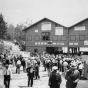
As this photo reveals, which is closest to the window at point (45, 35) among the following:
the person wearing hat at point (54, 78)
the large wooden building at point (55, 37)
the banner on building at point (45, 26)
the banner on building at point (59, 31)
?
the large wooden building at point (55, 37)

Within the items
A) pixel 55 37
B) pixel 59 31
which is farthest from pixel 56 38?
pixel 59 31

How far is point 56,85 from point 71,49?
3315cm

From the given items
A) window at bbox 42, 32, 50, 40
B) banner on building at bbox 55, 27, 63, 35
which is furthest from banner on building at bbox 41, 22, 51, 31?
banner on building at bbox 55, 27, 63, 35

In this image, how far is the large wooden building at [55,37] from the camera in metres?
39.0

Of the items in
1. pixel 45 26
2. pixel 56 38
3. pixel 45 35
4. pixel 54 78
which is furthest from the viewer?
pixel 45 26

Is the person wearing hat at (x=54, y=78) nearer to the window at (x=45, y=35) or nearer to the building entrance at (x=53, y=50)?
the window at (x=45, y=35)

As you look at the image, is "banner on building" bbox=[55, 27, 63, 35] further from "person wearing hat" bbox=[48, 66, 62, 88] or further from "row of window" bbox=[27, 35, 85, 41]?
"person wearing hat" bbox=[48, 66, 62, 88]

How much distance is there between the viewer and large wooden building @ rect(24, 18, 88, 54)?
39.0 m

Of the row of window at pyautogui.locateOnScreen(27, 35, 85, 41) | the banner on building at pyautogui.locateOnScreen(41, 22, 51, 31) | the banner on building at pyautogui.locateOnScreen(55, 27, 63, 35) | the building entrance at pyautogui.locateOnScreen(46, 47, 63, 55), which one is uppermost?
the banner on building at pyautogui.locateOnScreen(41, 22, 51, 31)

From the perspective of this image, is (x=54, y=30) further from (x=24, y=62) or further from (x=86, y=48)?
(x=24, y=62)

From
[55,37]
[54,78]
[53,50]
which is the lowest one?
[54,78]

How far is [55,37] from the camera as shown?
3991 cm

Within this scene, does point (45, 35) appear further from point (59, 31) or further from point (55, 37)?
point (59, 31)

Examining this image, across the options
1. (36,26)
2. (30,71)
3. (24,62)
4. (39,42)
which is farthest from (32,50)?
(30,71)
